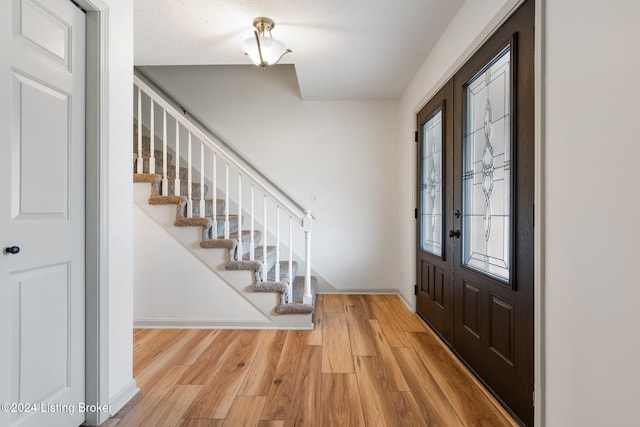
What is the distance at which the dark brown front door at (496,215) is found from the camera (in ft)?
4.89

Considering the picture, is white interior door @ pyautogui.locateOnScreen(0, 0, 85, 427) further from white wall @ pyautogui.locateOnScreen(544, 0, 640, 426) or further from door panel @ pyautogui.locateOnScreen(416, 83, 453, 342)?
door panel @ pyautogui.locateOnScreen(416, 83, 453, 342)

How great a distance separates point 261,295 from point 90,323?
1.47 meters

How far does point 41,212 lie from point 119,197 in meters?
0.41

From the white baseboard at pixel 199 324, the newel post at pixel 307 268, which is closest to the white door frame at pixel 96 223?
the white baseboard at pixel 199 324

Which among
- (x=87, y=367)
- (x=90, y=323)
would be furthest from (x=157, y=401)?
(x=90, y=323)

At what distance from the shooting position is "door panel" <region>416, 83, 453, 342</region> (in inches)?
97.3

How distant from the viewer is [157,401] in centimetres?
173

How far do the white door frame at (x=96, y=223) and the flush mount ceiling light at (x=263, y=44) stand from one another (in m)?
0.99

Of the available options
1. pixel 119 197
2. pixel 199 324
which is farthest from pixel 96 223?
pixel 199 324

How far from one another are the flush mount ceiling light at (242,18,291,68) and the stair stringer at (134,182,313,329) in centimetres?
147

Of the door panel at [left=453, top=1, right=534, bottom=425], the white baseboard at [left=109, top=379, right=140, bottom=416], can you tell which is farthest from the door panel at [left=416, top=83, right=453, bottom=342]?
the white baseboard at [left=109, top=379, right=140, bottom=416]

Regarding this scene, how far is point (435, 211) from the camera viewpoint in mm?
2832

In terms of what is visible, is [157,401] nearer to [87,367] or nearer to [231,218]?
[87,367]

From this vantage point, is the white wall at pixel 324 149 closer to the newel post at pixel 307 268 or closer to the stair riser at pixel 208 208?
the stair riser at pixel 208 208
